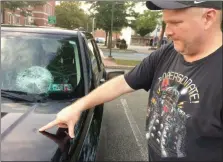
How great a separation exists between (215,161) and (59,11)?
3706cm

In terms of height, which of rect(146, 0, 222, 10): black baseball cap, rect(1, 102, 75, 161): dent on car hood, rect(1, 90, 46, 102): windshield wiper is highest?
rect(146, 0, 222, 10): black baseball cap

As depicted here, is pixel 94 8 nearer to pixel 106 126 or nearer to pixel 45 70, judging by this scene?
pixel 106 126

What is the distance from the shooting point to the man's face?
3.54 feet

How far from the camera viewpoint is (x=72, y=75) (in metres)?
2.38

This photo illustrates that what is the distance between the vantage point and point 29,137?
53.6 inches

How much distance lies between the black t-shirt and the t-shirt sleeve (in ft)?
0.12

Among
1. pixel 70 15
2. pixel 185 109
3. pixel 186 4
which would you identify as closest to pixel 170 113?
pixel 185 109

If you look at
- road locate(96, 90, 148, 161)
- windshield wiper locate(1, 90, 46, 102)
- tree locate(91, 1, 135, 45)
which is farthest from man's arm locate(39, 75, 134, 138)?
tree locate(91, 1, 135, 45)

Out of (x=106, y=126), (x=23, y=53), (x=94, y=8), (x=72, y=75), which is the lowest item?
(x=106, y=126)

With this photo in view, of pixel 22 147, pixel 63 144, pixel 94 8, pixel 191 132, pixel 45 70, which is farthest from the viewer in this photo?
pixel 94 8

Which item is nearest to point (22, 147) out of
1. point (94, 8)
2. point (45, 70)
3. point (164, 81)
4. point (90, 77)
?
point (164, 81)

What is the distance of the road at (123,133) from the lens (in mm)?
3465

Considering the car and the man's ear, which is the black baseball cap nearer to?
the man's ear

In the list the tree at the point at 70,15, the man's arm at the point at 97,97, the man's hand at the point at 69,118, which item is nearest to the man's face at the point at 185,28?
the man's arm at the point at 97,97
